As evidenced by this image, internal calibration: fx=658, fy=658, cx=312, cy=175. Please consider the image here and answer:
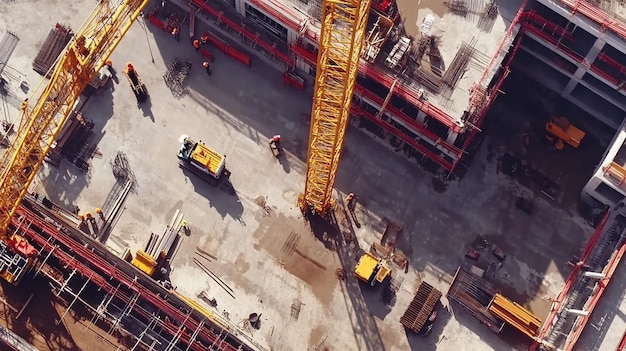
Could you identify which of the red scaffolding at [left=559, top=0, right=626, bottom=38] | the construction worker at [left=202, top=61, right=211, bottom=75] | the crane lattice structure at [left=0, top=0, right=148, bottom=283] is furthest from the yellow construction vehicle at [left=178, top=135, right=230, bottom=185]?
the red scaffolding at [left=559, top=0, right=626, bottom=38]

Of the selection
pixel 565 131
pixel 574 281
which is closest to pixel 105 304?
pixel 574 281

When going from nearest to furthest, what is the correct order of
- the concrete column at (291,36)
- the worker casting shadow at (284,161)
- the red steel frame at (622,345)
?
the red steel frame at (622,345) → the concrete column at (291,36) → the worker casting shadow at (284,161)

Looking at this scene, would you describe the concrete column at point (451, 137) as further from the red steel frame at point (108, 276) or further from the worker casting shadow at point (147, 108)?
the worker casting shadow at point (147, 108)

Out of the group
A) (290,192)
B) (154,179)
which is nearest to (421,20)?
(290,192)

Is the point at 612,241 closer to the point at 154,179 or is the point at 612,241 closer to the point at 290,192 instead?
the point at 290,192

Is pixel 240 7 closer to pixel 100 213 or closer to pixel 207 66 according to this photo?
pixel 207 66

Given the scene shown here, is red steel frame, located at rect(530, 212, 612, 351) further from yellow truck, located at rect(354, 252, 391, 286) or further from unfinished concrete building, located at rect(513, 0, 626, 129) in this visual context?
yellow truck, located at rect(354, 252, 391, 286)

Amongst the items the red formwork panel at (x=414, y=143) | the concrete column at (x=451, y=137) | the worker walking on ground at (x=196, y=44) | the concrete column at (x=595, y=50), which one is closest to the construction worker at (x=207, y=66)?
the worker walking on ground at (x=196, y=44)
